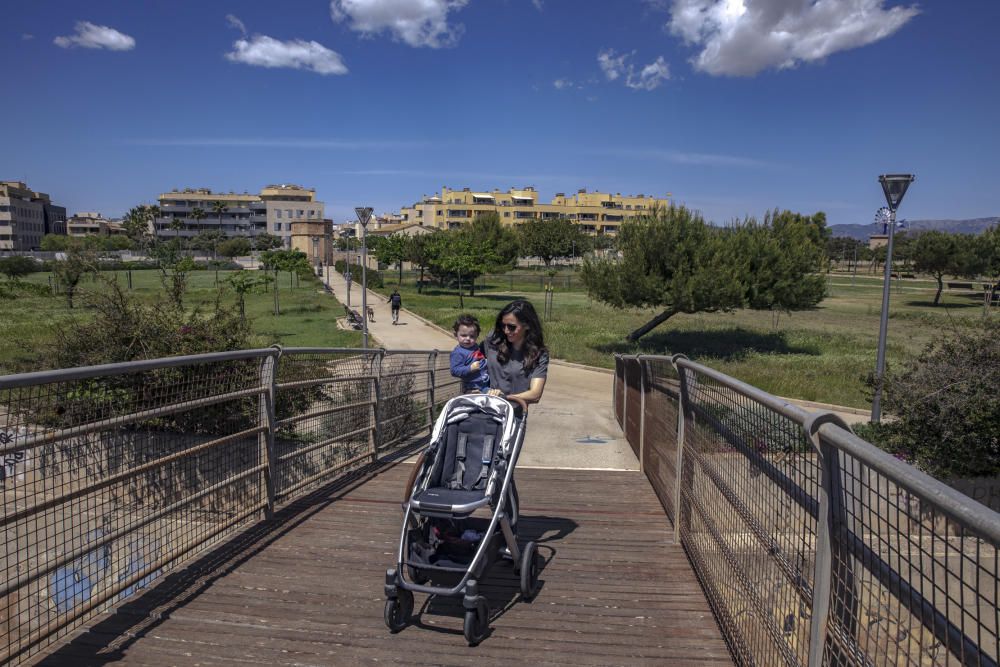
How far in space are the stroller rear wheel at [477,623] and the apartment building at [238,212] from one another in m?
138

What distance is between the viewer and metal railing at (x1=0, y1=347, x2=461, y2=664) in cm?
336

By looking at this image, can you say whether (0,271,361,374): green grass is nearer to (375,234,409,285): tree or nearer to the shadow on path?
the shadow on path

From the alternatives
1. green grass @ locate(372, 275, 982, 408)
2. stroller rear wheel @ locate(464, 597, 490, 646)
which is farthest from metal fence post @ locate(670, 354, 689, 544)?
green grass @ locate(372, 275, 982, 408)

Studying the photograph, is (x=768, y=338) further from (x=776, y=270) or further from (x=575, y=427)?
(x=575, y=427)

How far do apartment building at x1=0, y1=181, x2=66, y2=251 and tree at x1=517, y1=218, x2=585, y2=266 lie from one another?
3203 inches

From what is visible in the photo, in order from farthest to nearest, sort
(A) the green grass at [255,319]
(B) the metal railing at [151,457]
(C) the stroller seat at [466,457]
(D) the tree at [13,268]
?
(D) the tree at [13,268]
(A) the green grass at [255,319]
(C) the stroller seat at [466,457]
(B) the metal railing at [151,457]

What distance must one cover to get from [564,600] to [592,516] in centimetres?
157

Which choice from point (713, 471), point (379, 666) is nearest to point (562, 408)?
point (713, 471)

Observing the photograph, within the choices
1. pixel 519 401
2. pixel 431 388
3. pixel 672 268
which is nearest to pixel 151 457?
pixel 519 401

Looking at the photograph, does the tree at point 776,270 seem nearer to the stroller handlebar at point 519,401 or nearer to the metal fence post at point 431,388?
the metal fence post at point 431,388

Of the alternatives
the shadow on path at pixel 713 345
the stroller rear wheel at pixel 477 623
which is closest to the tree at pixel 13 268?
the shadow on path at pixel 713 345

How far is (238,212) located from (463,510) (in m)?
145

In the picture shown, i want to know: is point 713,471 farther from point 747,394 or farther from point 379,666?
point 379,666

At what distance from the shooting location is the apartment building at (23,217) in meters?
116
